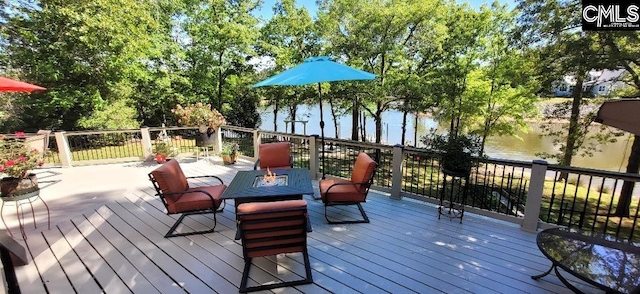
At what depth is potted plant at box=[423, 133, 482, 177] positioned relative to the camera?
3527mm

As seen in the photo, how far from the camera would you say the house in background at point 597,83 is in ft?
25.4

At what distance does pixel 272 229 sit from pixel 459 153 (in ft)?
8.29

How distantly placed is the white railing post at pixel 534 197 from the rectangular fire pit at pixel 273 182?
296 cm

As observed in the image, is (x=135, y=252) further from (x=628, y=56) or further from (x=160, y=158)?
(x=628, y=56)

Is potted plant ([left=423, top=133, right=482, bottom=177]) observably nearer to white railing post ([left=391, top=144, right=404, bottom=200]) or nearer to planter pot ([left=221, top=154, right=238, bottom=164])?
white railing post ([left=391, top=144, right=404, bottom=200])

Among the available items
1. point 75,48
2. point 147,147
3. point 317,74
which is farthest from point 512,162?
point 75,48

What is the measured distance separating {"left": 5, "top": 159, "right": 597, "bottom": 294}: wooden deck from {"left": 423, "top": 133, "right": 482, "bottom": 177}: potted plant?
73 centimetres

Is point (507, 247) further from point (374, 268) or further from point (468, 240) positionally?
point (374, 268)

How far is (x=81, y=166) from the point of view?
6.79 metres

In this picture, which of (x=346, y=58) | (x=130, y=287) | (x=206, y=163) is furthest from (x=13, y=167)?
(x=346, y=58)

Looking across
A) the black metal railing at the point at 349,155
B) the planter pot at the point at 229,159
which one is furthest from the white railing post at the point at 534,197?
the planter pot at the point at 229,159

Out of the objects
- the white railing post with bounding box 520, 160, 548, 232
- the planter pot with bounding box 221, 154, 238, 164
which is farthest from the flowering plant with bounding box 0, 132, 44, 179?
the white railing post with bounding box 520, 160, 548, 232

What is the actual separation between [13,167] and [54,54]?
31.7 ft

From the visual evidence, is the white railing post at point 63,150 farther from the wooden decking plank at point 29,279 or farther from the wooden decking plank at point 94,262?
the wooden decking plank at point 29,279
